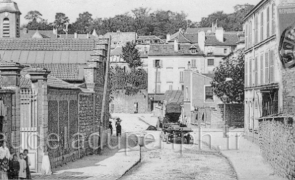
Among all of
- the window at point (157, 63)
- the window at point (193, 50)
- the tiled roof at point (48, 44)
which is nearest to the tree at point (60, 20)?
the window at point (157, 63)

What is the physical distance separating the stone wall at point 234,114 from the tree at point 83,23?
10667 cm

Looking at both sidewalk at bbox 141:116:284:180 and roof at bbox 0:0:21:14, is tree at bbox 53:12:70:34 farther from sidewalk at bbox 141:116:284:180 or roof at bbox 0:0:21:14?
sidewalk at bbox 141:116:284:180

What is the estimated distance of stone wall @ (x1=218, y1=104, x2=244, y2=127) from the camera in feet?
178

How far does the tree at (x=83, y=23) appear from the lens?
160m

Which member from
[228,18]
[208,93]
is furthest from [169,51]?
Result: [228,18]

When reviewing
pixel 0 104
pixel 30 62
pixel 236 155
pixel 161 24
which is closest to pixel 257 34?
pixel 236 155

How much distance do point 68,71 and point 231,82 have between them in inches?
985

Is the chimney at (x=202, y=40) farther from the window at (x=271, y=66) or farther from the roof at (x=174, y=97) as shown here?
the window at (x=271, y=66)

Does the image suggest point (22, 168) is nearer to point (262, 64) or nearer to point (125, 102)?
point (262, 64)

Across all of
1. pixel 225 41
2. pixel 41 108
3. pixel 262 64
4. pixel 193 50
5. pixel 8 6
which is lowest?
pixel 41 108

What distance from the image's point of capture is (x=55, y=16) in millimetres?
154750

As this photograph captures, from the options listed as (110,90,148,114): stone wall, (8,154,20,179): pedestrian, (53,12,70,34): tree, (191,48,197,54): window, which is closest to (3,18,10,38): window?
(8,154,20,179): pedestrian

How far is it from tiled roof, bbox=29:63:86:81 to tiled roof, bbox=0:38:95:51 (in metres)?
2.26

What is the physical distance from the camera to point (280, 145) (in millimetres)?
20250
